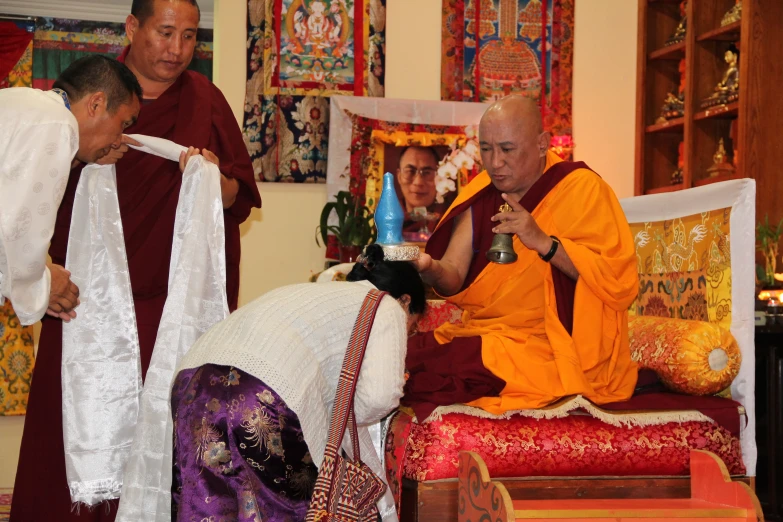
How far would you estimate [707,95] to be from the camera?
5801 millimetres

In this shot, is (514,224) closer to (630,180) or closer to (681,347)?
(681,347)

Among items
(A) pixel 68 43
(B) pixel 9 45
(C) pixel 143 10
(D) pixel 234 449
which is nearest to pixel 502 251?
(D) pixel 234 449

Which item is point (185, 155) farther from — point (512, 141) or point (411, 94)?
point (411, 94)

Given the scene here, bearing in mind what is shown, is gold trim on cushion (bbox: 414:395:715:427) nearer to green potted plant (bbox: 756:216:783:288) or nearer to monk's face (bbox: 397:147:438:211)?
green potted plant (bbox: 756:216:783:288)

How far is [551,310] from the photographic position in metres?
3.01

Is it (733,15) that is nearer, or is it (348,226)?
(733,15)

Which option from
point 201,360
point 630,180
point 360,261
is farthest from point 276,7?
point 201,360

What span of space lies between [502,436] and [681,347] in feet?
2.58

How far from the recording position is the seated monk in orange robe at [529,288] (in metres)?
2.91

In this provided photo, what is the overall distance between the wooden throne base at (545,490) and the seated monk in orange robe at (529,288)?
23cm

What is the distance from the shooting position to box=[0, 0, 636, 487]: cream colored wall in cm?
579

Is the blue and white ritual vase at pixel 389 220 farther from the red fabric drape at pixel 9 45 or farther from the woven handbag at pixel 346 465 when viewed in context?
the red fabric drape at pixel 9 45

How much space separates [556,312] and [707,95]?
3384mm

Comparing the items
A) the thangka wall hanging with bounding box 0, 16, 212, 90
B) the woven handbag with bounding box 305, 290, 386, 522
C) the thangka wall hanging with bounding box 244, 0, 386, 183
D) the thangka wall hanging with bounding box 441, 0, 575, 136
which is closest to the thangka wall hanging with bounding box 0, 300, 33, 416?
the thangka wall hanging with bounding box 244, 0, 386, 183
